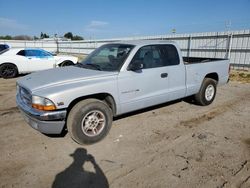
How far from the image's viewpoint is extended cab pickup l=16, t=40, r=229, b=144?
139 inches

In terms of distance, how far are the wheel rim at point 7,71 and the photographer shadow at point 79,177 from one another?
356 inches

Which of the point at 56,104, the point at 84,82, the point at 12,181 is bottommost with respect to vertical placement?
the point at 12,181

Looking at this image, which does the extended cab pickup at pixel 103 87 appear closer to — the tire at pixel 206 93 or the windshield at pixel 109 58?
the windshield at pixel 109 58

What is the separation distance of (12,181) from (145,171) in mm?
1829

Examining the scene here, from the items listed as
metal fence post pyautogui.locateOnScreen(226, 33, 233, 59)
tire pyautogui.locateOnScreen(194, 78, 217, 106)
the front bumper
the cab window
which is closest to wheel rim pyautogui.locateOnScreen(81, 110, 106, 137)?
the front bumper

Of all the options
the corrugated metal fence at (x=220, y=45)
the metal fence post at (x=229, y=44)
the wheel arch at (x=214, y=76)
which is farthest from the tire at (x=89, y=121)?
the metal fence post at (x=229, y=44)

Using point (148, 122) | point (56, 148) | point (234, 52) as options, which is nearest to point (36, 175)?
point (56, 148)

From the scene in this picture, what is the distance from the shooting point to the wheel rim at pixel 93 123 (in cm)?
383

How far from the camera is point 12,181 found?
2.91 m

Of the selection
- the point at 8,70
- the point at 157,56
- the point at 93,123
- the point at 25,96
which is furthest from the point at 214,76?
the point at 8,70

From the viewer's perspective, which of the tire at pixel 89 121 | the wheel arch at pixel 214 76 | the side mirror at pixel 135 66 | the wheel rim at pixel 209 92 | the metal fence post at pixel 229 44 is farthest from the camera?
the metal fence post at pixel 229 44

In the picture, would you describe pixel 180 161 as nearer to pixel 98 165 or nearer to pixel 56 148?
pixel 98 165

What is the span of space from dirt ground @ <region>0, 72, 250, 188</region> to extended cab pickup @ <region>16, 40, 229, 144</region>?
435mm

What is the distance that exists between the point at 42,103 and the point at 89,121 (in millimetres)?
875
